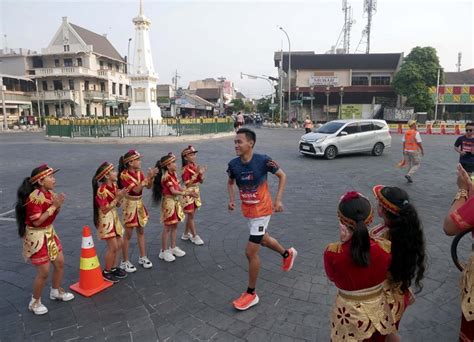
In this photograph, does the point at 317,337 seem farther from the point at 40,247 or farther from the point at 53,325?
the point at 40,247

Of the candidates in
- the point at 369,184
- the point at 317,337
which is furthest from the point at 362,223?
the point at 369,184

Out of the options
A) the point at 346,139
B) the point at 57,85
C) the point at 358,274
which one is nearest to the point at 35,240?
the point at 358,274

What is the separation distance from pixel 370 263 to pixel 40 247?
3153mm

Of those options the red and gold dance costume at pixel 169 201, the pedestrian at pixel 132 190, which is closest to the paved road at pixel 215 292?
the pedestrian at pixel 132 190

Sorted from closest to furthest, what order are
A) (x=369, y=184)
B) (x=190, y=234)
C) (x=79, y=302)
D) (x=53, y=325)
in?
(x=53, y=325) < (x=79, y=302) < (x=190, y=234) < (x=369, y=184)

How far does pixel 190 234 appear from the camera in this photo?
5.83 m

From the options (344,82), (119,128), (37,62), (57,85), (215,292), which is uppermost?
(37,62)

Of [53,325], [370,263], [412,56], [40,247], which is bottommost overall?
[53,325]

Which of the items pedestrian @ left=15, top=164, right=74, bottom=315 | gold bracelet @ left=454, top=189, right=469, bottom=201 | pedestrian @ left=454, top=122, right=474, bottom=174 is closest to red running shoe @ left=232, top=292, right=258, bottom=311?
pedestrian @ left=15, top=164, right=74, bottom=315

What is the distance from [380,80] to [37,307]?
172 ft

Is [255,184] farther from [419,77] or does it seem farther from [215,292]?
[419,77]

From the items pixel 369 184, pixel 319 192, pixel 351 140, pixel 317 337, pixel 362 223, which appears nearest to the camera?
pixel 362 223

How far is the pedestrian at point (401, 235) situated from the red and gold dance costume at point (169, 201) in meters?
3.12

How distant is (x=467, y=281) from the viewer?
251cm
